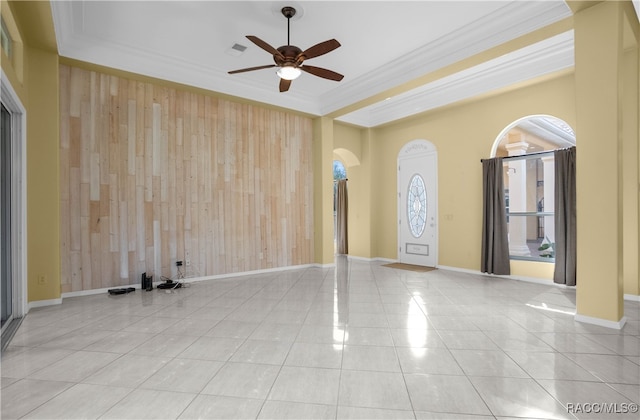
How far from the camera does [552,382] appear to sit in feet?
7.16

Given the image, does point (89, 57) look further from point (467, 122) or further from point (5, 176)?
point (467, 122)

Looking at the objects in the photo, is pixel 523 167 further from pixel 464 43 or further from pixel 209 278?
pixel 209 278

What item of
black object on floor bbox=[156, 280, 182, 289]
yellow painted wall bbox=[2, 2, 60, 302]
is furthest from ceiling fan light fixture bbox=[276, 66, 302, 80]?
black object on floor bbox=[156, 280, 182, 289]

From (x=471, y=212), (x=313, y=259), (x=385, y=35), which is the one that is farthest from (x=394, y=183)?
(x=385, y=35)

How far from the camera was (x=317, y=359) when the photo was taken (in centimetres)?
254

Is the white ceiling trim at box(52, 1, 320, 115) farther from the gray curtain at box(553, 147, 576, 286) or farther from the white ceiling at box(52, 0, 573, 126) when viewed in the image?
the gray curtain at box(553, 147, 576, 286)

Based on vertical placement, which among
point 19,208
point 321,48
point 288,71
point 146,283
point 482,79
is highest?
point 482,79

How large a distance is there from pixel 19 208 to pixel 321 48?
12.4 ft

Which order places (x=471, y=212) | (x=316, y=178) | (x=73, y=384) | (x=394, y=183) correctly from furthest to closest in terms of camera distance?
(x=394, y=183), (x=316, y=178), (x=471, y=212), (x=73, y=384)

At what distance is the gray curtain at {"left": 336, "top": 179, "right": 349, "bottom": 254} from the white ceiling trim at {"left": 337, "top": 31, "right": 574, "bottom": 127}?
210 centimetres

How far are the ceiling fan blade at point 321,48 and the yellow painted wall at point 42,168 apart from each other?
3.12m

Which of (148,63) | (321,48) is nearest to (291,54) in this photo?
(321,48)

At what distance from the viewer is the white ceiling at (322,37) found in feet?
12.1

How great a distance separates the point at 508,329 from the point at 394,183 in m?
4.97
